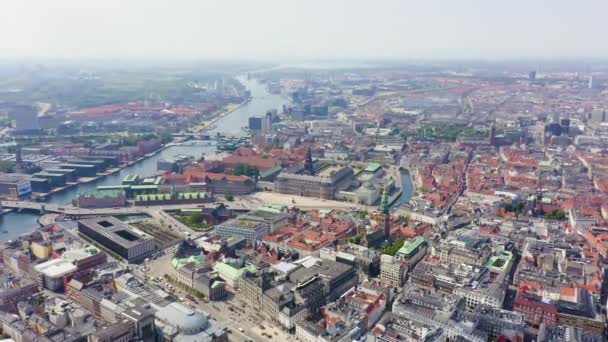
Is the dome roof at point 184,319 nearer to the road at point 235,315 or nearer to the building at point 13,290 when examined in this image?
the road at point 235,315

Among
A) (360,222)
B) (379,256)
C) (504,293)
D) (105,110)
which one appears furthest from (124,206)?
(105,110)

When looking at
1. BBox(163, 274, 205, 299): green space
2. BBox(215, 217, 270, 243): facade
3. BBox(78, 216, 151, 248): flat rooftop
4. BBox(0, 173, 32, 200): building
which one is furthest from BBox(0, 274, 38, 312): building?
BBox(0, 173, 32, 200): building

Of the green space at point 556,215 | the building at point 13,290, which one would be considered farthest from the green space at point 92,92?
the green space at point 556,215

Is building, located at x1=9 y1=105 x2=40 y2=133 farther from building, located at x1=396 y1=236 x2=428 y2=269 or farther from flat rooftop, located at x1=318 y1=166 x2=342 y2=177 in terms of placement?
building, located at x1=396 y1=236 x2=428 y2=269

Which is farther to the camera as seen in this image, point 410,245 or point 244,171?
point 244,171

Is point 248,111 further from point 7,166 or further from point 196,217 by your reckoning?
point 196,217

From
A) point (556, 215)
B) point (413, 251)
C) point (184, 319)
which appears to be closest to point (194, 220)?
point (184, 319)

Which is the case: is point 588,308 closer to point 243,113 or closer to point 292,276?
point 292,276
